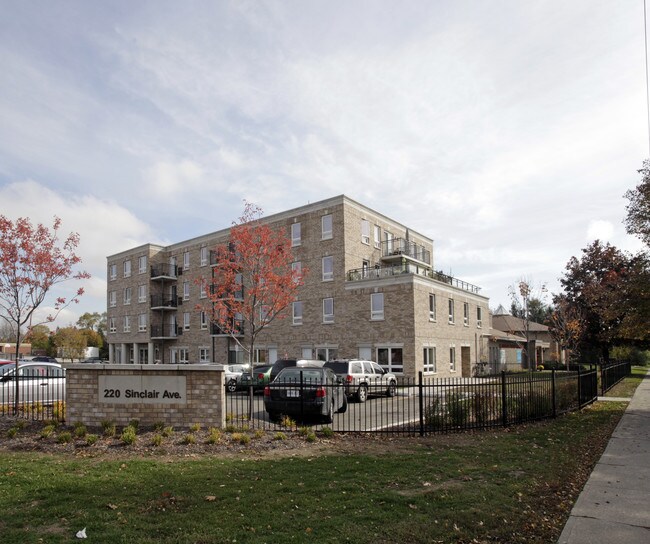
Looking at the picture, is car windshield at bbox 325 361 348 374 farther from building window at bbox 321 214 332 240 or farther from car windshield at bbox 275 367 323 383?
building window at bbox 321 214 332 240

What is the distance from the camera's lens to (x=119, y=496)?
21.0 ft

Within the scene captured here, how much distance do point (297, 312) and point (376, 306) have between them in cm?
650

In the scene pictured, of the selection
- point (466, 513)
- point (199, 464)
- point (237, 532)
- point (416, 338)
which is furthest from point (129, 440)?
point (416, 338)

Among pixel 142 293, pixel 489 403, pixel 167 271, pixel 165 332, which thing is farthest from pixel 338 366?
pixel 142 293

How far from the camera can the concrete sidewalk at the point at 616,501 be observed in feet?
17.8

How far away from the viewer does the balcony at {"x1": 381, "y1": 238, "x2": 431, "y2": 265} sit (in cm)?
3784

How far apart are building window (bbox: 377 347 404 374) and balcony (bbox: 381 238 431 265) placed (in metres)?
8.46

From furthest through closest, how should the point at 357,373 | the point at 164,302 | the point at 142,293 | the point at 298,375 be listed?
the point at 142,293, the point at 164,302, the point at 357,373, the point at 298,375

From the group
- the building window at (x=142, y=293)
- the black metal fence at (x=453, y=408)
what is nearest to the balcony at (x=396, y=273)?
the black metal fence at (x=453, y=408)

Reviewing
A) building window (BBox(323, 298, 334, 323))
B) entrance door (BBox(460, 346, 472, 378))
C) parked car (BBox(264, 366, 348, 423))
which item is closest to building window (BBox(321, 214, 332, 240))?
building window (BBox(323, 298, 334, 323))

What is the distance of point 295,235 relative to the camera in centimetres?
3716

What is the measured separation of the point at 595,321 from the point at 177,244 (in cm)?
3757

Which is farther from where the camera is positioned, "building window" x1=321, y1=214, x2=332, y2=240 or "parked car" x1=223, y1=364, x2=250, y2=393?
"building window" x1=321, y1=214, x2=332, y2=240

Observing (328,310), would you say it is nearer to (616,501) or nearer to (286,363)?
(286,363)
